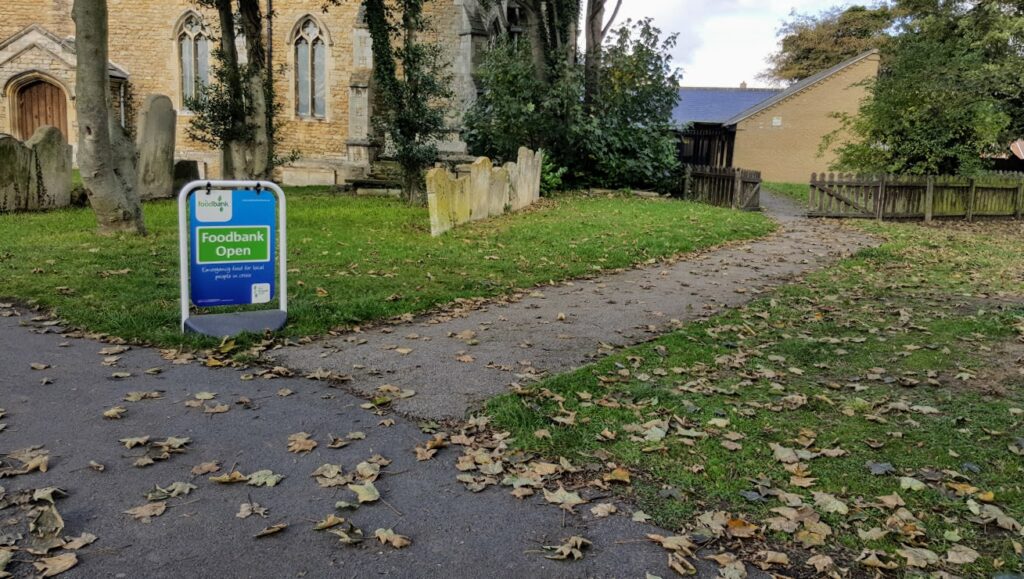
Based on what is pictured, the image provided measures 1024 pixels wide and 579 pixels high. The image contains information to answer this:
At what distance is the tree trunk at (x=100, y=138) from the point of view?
10.3 metres

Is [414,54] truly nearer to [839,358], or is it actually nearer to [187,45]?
[839,358]

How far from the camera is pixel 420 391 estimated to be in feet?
17.6

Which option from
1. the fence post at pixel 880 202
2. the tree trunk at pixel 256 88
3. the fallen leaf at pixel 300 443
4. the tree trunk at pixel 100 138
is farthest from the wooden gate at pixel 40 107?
the fallen leaf at pixel 300 443

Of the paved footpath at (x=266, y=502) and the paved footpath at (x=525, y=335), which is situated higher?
the paved footpath at (x=525, y=335)

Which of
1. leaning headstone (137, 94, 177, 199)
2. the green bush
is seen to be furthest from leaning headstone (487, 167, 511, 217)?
leaning headstone (137, 94, 177, 199)

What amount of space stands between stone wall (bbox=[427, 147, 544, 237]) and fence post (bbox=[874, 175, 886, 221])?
8.46 meters

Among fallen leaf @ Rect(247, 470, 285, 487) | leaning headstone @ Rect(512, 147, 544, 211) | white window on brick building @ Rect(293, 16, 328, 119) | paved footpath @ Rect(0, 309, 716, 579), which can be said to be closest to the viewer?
paved footpath @ Rect(0, 309, 716, 579)

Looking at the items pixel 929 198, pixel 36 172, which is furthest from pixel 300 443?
pixel 929 198

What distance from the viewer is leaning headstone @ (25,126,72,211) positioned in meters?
13.9

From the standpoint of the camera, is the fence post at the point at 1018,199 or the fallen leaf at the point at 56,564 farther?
the fence post at the point at 1018,199

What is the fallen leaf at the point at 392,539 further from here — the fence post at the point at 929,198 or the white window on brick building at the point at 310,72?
the white window on brick building at the point at 310,72

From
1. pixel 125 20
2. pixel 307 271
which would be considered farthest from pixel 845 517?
pixel 125 20

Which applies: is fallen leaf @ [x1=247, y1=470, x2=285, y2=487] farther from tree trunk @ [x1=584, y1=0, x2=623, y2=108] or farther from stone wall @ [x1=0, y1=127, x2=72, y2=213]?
tree trunk @ [x1=584, y1=0, x2=623, y2=108]

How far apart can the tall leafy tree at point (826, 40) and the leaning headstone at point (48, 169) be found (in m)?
50.7
